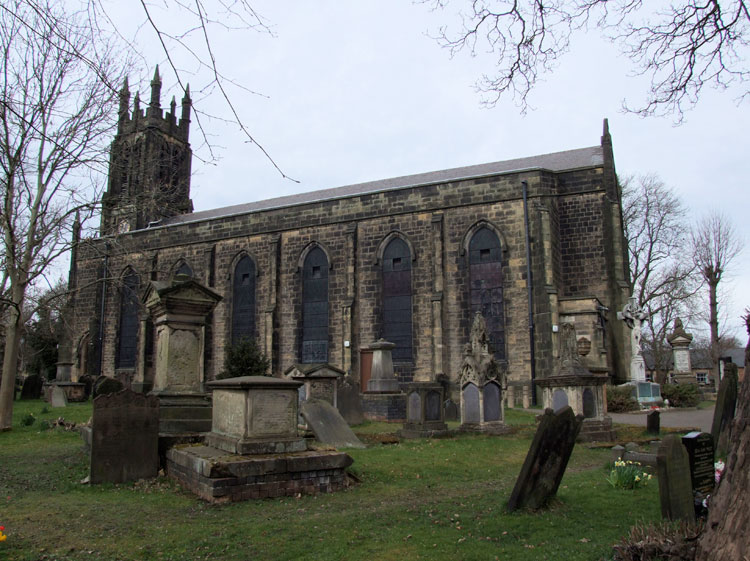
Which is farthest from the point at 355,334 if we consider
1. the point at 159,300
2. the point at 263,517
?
the point at 263,517

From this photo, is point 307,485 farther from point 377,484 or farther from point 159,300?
point 159,300

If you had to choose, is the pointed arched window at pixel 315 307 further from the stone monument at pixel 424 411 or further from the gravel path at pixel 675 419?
the gravel path at pixel 675 419

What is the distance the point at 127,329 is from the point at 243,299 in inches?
289

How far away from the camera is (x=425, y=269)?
75.0 ft

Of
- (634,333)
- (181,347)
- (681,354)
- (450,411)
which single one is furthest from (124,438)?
(681,354)

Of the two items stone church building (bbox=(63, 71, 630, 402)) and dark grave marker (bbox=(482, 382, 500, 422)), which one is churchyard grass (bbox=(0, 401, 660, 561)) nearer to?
dark grave marker (bbox=(482, 382, 500, 422))

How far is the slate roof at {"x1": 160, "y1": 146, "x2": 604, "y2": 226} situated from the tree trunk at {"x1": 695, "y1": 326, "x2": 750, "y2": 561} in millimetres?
18972

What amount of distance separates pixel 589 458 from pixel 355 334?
14487 mm

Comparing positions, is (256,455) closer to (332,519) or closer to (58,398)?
(332,519)

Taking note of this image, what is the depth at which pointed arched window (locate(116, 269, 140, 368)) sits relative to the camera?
29062 mm

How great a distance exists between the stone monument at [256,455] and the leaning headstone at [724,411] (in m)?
5.99

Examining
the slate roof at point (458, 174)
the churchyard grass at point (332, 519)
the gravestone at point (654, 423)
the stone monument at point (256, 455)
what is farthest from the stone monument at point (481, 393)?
the slate roof at point (458, 174)

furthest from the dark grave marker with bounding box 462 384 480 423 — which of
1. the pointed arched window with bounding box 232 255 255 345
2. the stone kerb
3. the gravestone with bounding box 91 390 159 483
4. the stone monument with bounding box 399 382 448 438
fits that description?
the pointed arched window with bounding box 232 255 255 345

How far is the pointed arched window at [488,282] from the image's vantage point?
21.4 meters
